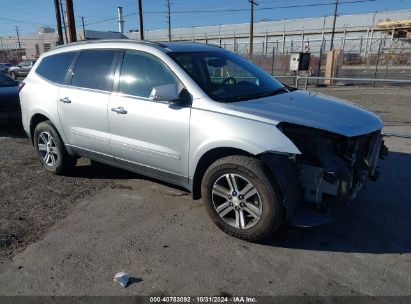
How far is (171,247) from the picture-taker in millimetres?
3502

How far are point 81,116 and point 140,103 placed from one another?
1109 millimetres

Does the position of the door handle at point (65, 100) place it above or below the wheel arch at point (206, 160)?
above

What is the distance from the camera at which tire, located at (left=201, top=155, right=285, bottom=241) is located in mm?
3297

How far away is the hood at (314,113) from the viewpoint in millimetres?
3287

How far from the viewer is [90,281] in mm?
2988

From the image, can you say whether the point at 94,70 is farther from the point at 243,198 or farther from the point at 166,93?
the point at 243,198

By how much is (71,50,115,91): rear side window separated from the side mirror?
1013 mm

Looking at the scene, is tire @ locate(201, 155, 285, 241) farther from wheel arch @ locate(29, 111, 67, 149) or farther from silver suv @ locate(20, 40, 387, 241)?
wheel arch @ locate(29, 111, 67, 149)

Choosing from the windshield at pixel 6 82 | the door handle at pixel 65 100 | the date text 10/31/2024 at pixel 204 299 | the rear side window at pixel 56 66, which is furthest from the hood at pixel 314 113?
the windshield at pixel 6 82

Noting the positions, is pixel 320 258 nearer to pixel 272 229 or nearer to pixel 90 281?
pixel 272 229

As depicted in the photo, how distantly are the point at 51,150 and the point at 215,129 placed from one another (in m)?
3.06

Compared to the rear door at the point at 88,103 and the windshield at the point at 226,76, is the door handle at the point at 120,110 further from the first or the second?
the windshield at the point at 226,76

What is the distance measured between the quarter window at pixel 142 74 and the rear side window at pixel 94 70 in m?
0.27

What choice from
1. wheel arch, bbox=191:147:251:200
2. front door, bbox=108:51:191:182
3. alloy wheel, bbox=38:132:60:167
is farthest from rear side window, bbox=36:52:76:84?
wheel arch, bbox=191:147:251:200
